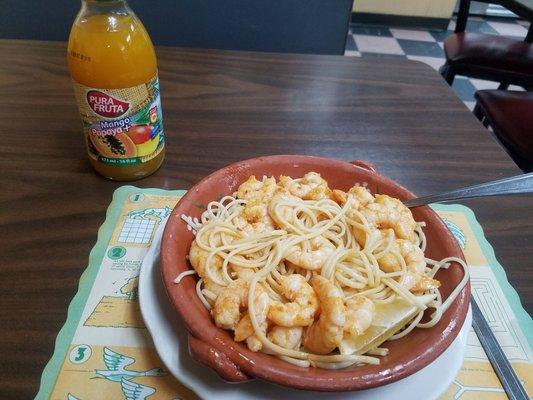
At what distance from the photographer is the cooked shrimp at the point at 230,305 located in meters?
0.57

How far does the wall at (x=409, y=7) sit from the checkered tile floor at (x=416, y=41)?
14 cm

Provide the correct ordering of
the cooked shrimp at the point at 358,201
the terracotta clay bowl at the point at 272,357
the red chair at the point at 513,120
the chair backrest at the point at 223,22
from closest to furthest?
the terracotta clay bowl at the point at 272,357 < the cooked shrimp at the point at 358,201 < the red chair at the point at 513,120 < the chair backrest at the point at 223,22

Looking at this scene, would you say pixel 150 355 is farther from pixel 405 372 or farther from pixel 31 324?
pixel 405 372

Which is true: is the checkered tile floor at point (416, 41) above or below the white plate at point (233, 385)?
below

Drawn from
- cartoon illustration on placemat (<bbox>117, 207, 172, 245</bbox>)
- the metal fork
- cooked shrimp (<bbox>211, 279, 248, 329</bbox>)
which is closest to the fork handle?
the metal fork

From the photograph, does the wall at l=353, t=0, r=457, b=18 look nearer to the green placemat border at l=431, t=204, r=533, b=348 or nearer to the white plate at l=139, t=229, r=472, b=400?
the green placemat border at l=431, t=204, r=533, b=348

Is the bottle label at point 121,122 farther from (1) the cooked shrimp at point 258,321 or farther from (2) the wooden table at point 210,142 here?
(1) the cooked shrimp at point 258,321

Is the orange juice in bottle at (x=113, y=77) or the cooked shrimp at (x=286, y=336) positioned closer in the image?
the cooked shrimp at (x=286, y=336)

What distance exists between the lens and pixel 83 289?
0.74 metres

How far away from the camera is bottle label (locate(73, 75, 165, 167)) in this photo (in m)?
0.80

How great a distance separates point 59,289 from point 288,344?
425 mm

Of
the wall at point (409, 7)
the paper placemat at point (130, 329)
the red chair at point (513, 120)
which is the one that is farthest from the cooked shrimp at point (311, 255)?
the wall at point (409, 7)

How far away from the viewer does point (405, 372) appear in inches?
21.1

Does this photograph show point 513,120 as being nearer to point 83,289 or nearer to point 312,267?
point 312,267
